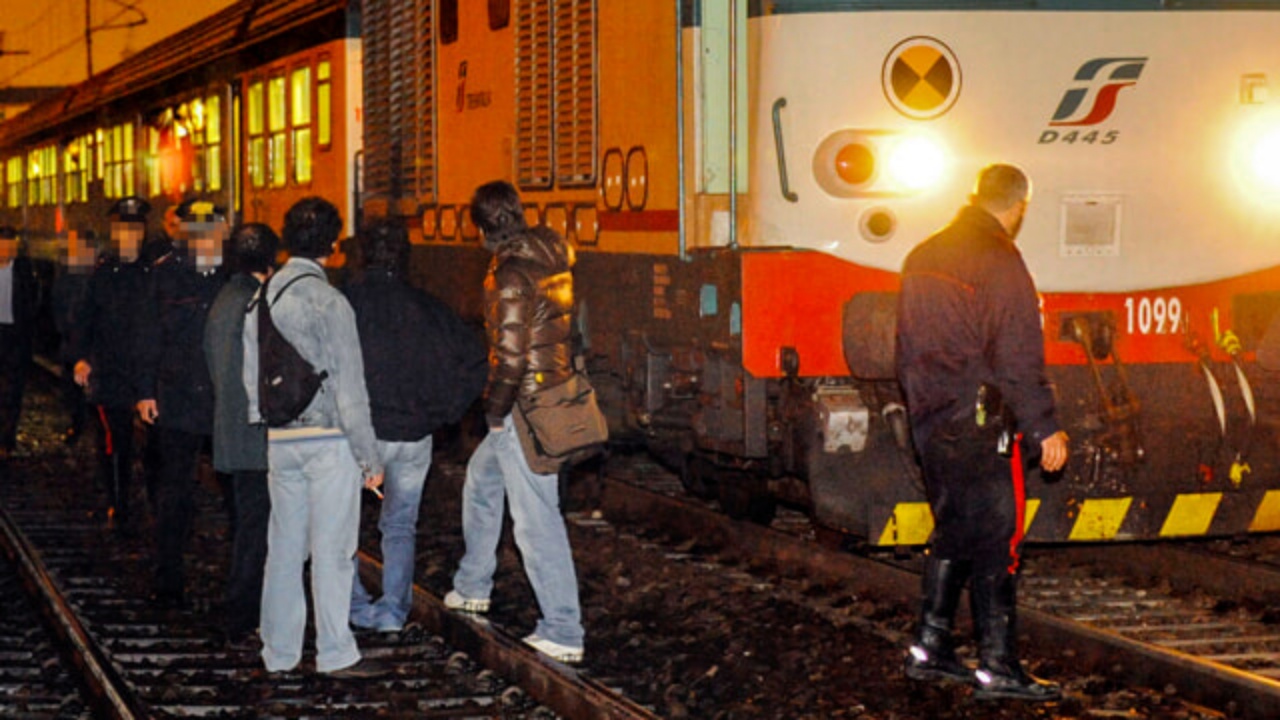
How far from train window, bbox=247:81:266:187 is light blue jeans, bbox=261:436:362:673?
845cm

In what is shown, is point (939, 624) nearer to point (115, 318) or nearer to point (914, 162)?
point (914, 162)

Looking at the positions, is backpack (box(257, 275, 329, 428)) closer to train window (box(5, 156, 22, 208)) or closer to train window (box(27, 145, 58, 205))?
train window (box(27, 145, 58, 205))

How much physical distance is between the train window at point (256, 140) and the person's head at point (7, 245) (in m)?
2.35

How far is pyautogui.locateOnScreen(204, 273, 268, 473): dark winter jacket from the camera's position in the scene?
770cm

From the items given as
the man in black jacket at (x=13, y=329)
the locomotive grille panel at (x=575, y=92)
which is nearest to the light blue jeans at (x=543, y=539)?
the locomotive grille panel at (x=575, y=92)

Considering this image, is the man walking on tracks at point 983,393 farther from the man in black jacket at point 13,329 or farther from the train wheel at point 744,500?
the man in black jacket at point 13,329

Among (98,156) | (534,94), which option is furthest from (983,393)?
(98,156)

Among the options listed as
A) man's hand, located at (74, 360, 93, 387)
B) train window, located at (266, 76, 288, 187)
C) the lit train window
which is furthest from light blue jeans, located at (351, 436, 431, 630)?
train window, located at (266, 76, 288, 187)

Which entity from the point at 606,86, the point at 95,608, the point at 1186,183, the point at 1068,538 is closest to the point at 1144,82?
the point at 1186,183

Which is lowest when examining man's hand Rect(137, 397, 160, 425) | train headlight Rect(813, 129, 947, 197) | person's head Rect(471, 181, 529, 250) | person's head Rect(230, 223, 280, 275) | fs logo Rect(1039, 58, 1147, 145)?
man's hand Rect(137, 397, 160, 425)

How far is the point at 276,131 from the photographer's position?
15.2m

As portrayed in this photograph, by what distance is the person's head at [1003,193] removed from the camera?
6652 mm

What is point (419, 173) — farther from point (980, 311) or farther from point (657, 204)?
point (980, 311)

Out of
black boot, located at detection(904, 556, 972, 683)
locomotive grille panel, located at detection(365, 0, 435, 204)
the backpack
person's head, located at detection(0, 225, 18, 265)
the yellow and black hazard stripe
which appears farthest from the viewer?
person's head, located at detection(0, 225, 18, 265)
